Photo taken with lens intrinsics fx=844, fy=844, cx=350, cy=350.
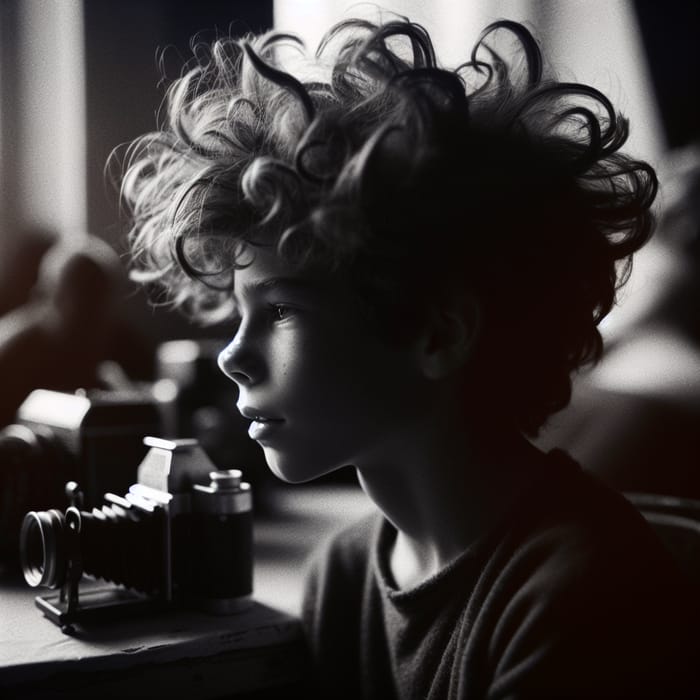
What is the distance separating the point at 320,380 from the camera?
596 mm

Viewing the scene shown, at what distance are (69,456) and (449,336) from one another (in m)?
0.42

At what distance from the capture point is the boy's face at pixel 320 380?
1.95ft

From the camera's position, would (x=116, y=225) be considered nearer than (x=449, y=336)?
No

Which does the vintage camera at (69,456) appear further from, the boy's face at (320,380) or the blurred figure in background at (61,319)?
the blurred figure in background at (61,319)

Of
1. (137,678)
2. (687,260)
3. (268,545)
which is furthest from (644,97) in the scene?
(137,678)

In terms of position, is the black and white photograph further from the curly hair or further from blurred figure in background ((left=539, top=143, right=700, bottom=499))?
blurred figure in background ((left=539, top=143, right=700, bottom=499))

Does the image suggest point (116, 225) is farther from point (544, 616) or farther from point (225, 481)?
point (544, 616)

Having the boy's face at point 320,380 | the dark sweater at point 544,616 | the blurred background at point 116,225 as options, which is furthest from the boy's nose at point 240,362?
the blurred background at point 116,225

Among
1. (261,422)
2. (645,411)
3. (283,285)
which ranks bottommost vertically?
(645,411)

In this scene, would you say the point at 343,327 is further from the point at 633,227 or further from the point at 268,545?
the point at 268,545

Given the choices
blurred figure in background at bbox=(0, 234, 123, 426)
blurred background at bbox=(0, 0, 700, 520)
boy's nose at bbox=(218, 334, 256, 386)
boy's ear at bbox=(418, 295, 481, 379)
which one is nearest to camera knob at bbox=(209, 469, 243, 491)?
boy's nose at bbox=(218, 334, 256, 386)

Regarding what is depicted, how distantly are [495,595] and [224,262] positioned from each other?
33 cm

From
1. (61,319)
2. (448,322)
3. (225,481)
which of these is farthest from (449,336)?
(61,319)

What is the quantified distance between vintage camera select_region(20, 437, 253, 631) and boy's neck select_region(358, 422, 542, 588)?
0.14 meters
